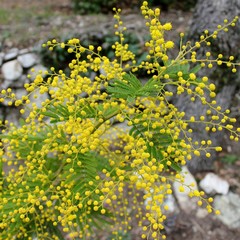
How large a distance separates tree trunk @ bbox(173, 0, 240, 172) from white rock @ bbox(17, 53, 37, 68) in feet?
7.54

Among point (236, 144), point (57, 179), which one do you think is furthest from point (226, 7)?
point (57, 179)

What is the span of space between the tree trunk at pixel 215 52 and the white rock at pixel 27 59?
2.30 meters

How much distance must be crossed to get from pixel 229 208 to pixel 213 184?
0.37 metres

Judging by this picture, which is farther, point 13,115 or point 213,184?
point 13,115

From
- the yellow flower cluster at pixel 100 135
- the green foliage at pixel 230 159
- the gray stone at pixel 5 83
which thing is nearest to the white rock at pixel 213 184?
the green foliage at pixel 230 159

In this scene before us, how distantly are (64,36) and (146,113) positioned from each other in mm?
4126

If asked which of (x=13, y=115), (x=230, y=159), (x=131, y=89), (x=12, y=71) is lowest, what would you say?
(x=13, y=115)

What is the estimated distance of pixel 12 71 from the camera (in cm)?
591

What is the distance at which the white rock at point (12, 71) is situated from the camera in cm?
589

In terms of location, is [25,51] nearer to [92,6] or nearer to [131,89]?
[92,6]

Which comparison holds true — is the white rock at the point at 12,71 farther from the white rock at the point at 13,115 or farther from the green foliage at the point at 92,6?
the green foliage at the point at 92,6

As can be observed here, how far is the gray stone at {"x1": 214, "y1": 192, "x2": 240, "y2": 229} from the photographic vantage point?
15.7 feet

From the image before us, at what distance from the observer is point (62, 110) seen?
235 centimetres

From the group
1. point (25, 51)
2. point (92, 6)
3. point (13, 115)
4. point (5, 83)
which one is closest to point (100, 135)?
point (13, 115)
